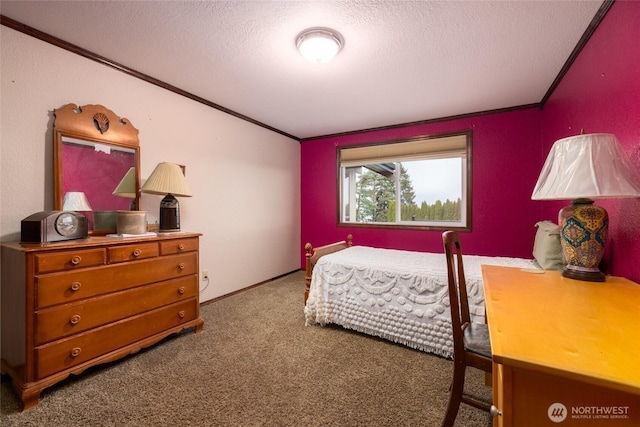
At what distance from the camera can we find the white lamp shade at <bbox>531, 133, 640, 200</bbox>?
110cm

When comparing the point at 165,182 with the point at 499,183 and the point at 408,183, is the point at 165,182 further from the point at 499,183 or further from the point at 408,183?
the point at 499,183

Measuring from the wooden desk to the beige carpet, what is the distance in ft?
2.98

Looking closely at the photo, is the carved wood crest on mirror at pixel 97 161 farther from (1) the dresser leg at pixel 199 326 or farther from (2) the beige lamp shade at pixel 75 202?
(1) the dresser leg at pixel 199 326

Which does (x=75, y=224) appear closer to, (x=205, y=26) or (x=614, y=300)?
(x=205, y=26)

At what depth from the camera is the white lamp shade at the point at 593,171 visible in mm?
1101

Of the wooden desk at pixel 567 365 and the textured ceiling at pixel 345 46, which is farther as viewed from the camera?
the textured ceiling at pixel 345 46

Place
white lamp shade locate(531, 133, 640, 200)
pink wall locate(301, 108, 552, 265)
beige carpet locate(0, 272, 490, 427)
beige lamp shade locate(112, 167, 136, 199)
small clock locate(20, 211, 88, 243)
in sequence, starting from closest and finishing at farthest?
1. white lamp shade locate(531, 133, 640, 200)
2. beige carpet locate(0, 272, 490, 427)
3. small clock locate(20, 211, 88, 243)
4. beige lamp shade locate(112, 167, 136, 199)
5. pink wall locate(301, 108, 552, 265)

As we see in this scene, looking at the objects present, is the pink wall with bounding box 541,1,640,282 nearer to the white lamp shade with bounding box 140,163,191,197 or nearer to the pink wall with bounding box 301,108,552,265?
the pink wall with bounding box 301,108,552,265

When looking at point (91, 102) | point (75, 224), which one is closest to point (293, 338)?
point (75, 224)

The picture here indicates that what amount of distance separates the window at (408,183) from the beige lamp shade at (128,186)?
284 cm

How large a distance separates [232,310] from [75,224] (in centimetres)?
165

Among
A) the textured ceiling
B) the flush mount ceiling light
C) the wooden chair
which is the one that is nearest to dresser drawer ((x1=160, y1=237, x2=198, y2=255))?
the textured ceiling

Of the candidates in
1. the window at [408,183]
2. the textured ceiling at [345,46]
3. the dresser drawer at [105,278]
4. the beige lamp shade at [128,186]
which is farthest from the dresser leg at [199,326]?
the window at [408,183]

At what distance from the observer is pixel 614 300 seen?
1.01 meters
